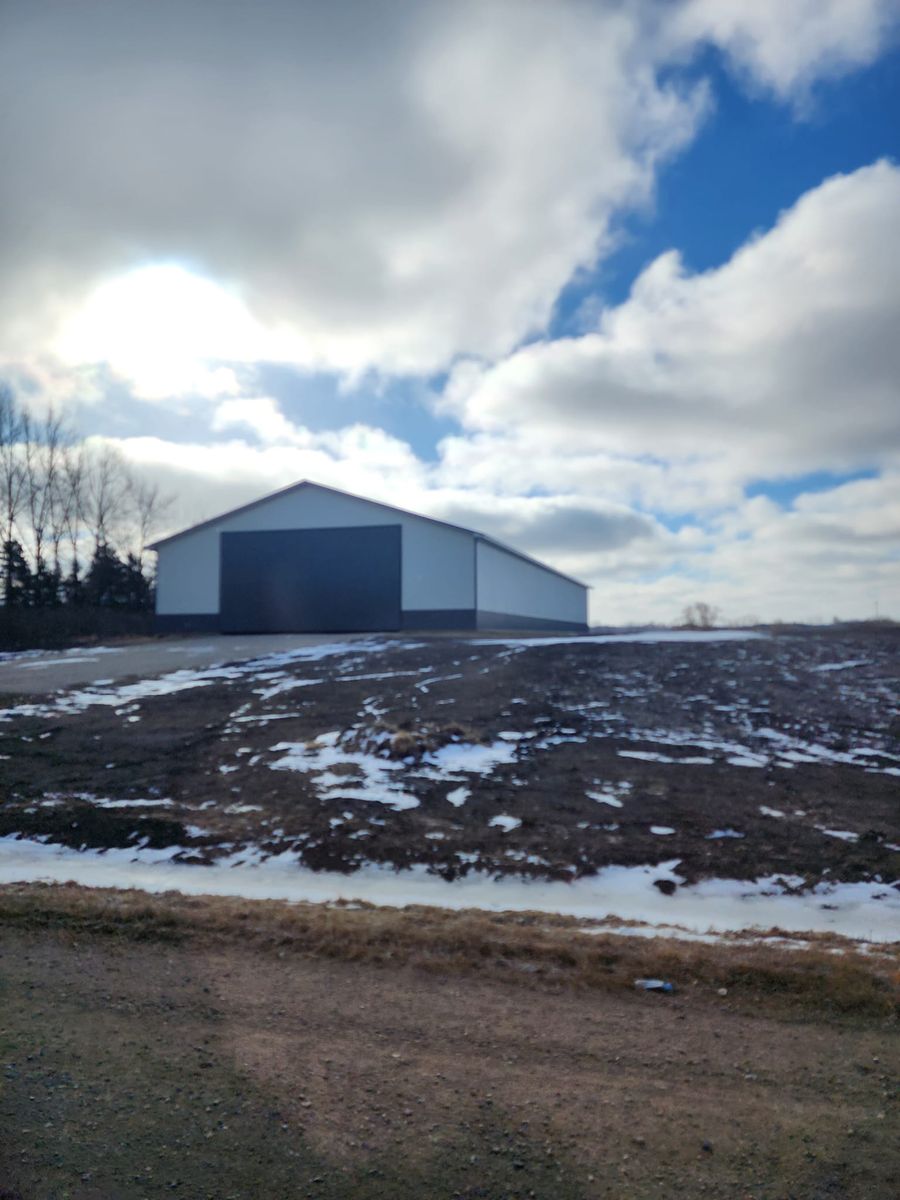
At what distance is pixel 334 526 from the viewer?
107 feet

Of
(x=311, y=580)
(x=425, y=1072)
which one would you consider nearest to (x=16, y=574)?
(x=311, y=580)

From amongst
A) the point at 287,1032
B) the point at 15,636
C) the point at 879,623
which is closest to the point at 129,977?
the point at 287,1032

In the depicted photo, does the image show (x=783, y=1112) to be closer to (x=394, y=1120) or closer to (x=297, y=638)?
(x=394, y=1120)

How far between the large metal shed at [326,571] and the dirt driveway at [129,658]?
1.37 meters

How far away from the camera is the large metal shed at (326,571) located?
103 ft

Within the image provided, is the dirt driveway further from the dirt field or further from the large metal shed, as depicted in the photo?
the dirt field

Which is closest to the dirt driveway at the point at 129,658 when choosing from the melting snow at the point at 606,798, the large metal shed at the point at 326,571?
the large metal shed at the point at 326,571

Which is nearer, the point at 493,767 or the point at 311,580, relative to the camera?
the point at 493,767

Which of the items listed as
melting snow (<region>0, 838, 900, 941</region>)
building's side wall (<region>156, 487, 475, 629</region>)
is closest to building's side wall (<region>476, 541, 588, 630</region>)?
building's side wall (<region>156, 487, 475, 629</region>)

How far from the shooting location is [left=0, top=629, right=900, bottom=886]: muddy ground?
9695mm

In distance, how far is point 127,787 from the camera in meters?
11.9

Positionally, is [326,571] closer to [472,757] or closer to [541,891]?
[472,757]

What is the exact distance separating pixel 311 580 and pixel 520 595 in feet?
32.7

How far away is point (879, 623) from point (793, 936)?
2437 cm
